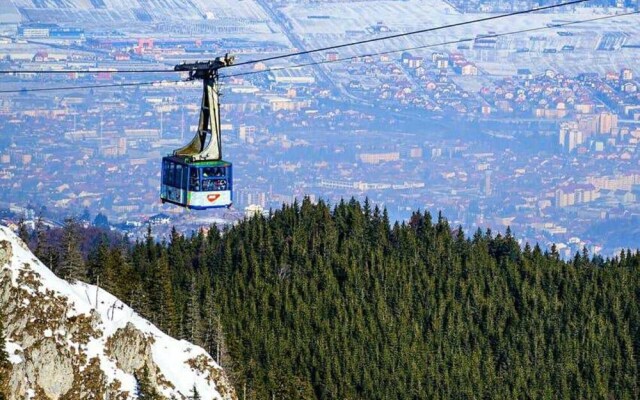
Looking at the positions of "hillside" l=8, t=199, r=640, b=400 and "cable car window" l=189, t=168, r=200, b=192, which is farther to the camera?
"hillside" l=8, t=199, r=640, b=400

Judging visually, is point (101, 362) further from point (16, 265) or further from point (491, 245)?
point (491, 245)

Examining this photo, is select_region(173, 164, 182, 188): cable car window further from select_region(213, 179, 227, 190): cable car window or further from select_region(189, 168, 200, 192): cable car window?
select_region(213, 179, 227, 190): cable car window

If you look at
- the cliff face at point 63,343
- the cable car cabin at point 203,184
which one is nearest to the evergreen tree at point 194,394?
the cliff face at point 63,343

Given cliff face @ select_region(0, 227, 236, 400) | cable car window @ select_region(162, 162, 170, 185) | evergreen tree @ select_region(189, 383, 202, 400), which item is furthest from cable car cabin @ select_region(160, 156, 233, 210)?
evergreen tree @ select_region(189, 383, 202, 400)

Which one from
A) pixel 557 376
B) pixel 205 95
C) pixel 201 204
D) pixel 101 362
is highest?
pixel 205 95

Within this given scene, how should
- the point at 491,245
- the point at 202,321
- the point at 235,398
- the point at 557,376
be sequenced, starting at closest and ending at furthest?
1. the point at 235,398
2. the point at 202,321
3. the point at 557,376
4. the point at 491,245

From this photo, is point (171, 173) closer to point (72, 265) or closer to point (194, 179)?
point (194, 179)

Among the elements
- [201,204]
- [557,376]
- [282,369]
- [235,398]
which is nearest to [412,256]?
[557,376]
